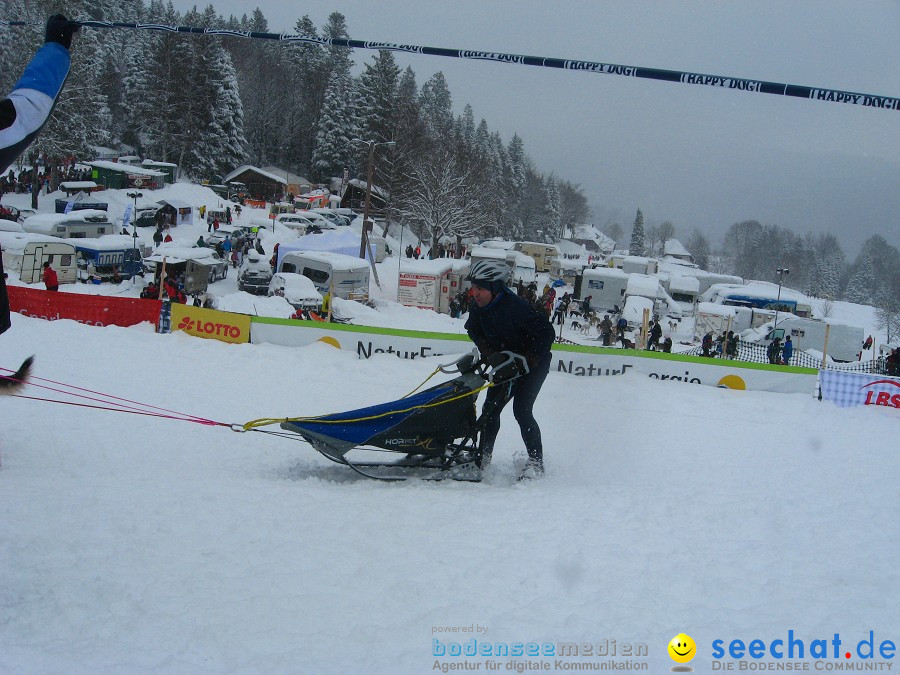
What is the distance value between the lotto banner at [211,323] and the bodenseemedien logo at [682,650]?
436 inches

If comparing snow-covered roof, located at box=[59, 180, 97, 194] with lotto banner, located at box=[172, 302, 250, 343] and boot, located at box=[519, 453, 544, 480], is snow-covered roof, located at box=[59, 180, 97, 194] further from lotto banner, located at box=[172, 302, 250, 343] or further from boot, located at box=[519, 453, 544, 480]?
boot, located at box=[519, 453, 544, 480]

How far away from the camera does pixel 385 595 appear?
10.4 ft

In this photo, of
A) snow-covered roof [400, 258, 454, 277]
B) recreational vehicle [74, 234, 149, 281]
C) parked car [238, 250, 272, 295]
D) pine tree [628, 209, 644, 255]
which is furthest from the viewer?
pine tree [628, 209, 644, 255]

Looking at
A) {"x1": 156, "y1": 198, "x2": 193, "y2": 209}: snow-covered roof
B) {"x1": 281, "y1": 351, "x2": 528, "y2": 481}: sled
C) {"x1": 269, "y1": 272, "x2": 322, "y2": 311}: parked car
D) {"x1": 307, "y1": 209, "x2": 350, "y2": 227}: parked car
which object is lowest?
{"x1": 281, "y1": 351, "x2": 528, "y2": 481}: sled

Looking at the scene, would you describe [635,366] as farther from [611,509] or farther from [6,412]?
[6,412]

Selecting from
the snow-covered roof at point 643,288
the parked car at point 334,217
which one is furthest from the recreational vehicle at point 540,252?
the snow-covered roof at point 643,288

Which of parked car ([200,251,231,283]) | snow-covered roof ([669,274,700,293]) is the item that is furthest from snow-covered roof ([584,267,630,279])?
parked car ([200,251,231,283])

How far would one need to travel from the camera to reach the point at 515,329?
5.55 m

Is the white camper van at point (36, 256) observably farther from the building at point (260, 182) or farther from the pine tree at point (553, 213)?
the pine tree at point (553, 213)

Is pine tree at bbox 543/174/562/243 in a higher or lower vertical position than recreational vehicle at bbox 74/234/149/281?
higher

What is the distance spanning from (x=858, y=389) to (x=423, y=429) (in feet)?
31.3

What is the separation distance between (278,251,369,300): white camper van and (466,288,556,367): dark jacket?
18.1 m

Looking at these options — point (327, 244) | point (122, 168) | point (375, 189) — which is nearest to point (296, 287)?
point (327, 244)

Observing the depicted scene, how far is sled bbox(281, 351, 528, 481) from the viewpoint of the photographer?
5.23 metres
